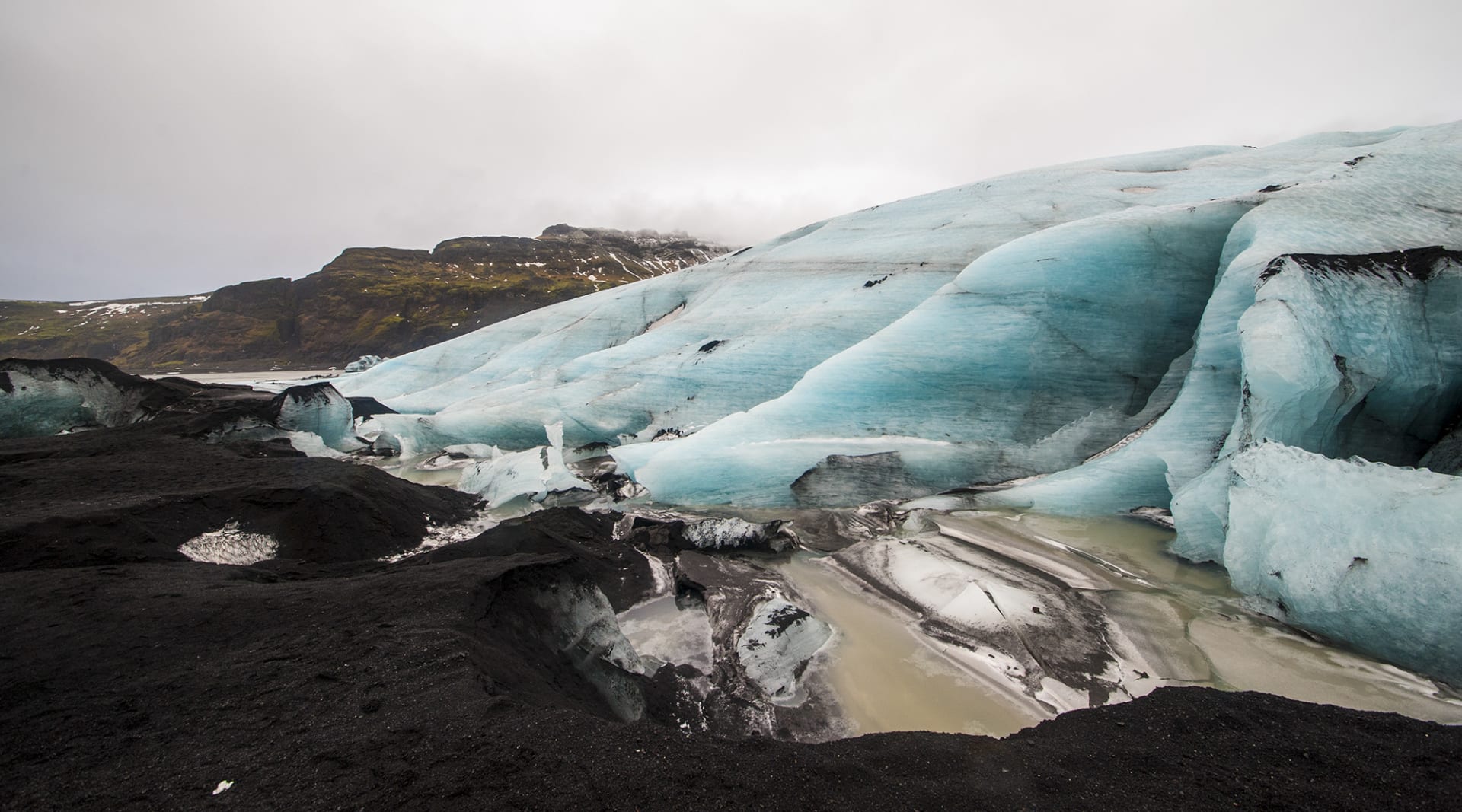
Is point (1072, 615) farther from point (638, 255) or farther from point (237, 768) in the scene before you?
point (638, 255)

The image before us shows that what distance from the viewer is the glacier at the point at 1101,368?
514cm

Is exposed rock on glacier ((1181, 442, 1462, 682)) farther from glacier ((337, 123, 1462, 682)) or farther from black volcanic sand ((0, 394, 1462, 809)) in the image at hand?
black volcanic sand ((0, 394, 1462, 809))

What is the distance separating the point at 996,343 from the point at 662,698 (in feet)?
20.6

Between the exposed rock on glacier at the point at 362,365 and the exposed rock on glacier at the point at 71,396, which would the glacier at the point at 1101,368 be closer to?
the exposed rock on glacier at the point at 71,396

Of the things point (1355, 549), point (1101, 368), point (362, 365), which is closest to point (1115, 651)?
point (1355, 549)

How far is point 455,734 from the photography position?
2.11m

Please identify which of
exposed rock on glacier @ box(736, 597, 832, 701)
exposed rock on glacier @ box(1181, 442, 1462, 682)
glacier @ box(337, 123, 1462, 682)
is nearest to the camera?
exposed rock on glacier @ box(1181, 442, 1462, 682)

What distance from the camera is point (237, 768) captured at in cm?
196

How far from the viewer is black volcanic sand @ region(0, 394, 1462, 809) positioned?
192 centimetres

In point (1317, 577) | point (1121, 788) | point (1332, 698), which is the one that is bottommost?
point (1332, 698)

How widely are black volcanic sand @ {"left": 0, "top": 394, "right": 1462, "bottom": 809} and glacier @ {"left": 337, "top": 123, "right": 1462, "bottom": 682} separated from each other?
2.42m

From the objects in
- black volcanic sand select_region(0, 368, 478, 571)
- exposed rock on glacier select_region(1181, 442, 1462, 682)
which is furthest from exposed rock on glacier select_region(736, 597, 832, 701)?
black volcanic sand select_region(0, 368, 478, 571)

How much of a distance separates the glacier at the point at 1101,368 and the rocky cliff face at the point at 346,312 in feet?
133

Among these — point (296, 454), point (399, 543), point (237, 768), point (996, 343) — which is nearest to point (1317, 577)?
point (996, 343)
